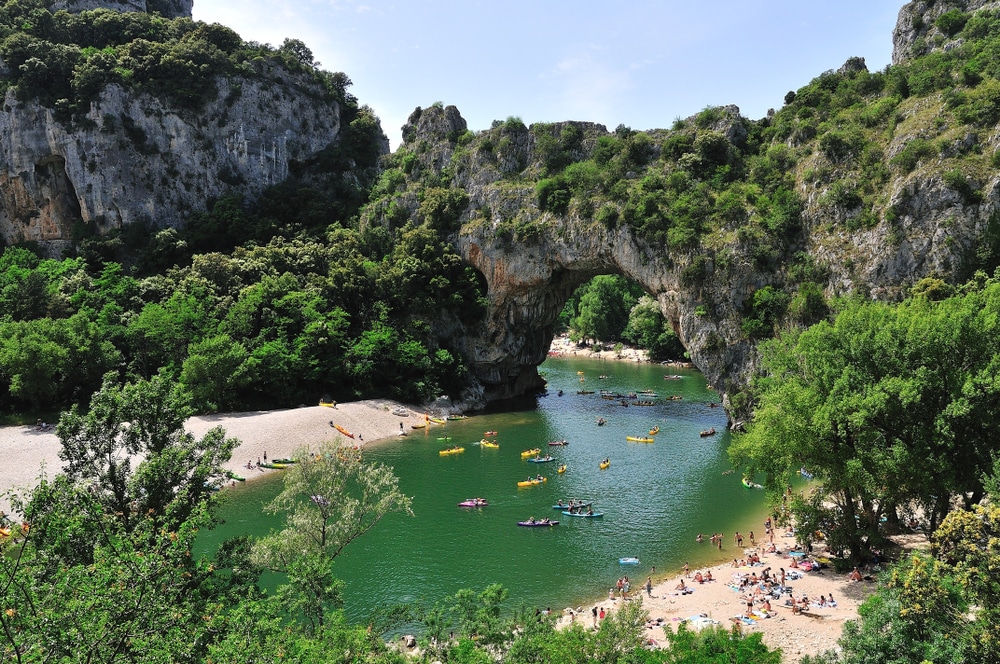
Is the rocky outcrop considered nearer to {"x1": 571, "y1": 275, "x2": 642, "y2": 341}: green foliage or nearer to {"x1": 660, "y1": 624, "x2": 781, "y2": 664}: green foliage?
{"x1": 660, "y1": 624, "x2": 781, "y2": 664}: green foliage

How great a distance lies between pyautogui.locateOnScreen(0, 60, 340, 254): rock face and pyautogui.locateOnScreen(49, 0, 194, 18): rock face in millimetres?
19838

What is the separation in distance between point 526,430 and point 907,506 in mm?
27718

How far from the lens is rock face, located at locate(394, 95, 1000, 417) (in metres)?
33.2

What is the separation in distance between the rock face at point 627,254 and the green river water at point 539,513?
947 cm

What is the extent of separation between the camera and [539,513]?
29.8 m

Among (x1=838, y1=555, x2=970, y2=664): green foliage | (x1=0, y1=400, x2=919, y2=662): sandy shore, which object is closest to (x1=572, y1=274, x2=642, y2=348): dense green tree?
(x1=0, y1=400, x2=919, y2=662): sandy shore

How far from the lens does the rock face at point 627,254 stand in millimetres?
33188

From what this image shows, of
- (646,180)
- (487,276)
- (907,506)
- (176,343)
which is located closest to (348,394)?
(176,343)

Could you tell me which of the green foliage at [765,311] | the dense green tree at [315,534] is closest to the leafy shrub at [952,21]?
the green foliage at [765,311]

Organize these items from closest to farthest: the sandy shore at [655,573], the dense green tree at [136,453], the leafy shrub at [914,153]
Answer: the dense green tree at [136,453] → the sandy shore at [655,573] → the leafy shrub at [914,153]

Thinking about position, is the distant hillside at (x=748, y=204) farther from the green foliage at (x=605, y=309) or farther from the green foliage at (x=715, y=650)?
the green foliage at (x=605, y=309)

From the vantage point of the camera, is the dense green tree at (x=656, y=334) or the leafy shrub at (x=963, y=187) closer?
the leafy shrub at (x=963, y=187)

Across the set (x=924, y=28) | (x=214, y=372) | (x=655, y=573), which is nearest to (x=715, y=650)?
(x=655, y=573)

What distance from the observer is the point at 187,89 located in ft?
213
